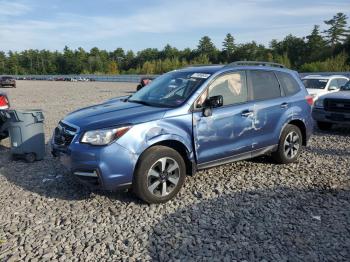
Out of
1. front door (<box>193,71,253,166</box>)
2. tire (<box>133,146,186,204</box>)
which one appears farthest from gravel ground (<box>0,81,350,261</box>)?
front door (<box>193,71,253,166</box>)

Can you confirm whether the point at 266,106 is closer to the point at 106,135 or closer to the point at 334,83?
the point at 106,135

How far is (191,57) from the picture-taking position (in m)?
123

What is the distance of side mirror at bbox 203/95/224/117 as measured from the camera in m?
5.22

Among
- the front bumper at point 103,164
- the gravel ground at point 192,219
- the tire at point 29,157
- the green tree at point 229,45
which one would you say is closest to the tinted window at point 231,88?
the gravel ground at point 192,219

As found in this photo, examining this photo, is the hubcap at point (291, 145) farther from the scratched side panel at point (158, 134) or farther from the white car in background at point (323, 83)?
the white car in background at point (323, 83)

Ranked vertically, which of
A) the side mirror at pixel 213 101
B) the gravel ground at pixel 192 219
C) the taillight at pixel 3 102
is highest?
the side mirror at pixel 213 101

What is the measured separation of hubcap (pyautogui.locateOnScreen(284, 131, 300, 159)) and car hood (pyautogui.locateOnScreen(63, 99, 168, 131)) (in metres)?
2.76

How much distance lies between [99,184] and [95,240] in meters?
0.78

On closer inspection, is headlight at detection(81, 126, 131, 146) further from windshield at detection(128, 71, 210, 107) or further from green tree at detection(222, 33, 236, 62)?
green tree at detection(222, 33, 236, 62)

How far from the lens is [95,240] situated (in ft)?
13.4

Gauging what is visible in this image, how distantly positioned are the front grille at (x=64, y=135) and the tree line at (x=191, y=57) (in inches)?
1712

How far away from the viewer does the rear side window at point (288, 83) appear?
6.69 metres

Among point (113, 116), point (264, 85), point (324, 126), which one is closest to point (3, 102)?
point (113, 116)

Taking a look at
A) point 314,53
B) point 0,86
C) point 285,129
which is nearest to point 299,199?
point 285,129
